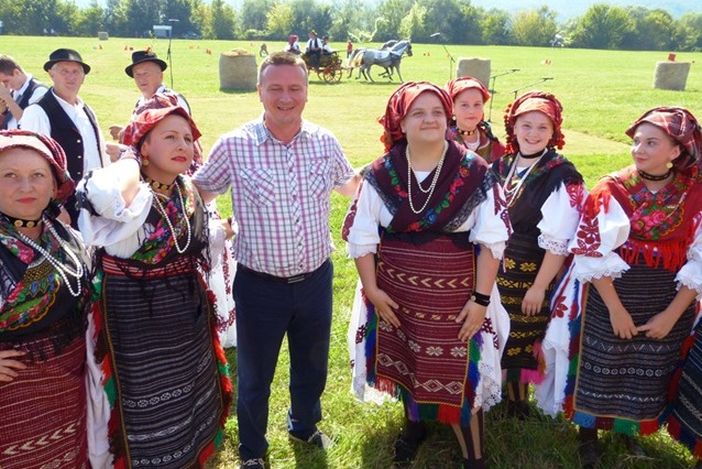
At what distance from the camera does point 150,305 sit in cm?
240

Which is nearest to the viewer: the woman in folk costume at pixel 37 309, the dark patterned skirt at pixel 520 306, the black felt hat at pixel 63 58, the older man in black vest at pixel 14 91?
the woman in folk costume at pixel 37 309

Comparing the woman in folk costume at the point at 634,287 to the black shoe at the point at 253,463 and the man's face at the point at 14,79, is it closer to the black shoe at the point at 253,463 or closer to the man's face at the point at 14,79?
the black shoe at the point at 253,463

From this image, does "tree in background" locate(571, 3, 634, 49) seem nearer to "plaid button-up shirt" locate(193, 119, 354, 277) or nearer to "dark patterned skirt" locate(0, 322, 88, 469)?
"plaid button-up shirt" locate(193, 119, 354, 277)

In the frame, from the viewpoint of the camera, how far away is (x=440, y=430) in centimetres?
326

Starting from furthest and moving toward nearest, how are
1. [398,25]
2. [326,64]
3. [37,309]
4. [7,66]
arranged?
[398,25], [326,64], [7,66], [37,309]

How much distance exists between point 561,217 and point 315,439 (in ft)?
5.83

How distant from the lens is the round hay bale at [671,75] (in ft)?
63.9

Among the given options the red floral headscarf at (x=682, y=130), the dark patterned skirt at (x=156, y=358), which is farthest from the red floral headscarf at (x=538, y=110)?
the dark patterned skirt at (x=156, y=358)

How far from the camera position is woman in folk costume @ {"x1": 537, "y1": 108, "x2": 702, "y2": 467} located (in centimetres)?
262

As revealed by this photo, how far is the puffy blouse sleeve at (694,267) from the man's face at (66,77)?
4377 mm

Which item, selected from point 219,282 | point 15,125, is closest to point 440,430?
point 219,282

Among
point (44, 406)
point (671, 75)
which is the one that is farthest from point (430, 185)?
point (671, 75)

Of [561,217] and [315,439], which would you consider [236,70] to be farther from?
[561,217]

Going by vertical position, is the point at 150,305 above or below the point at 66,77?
below
